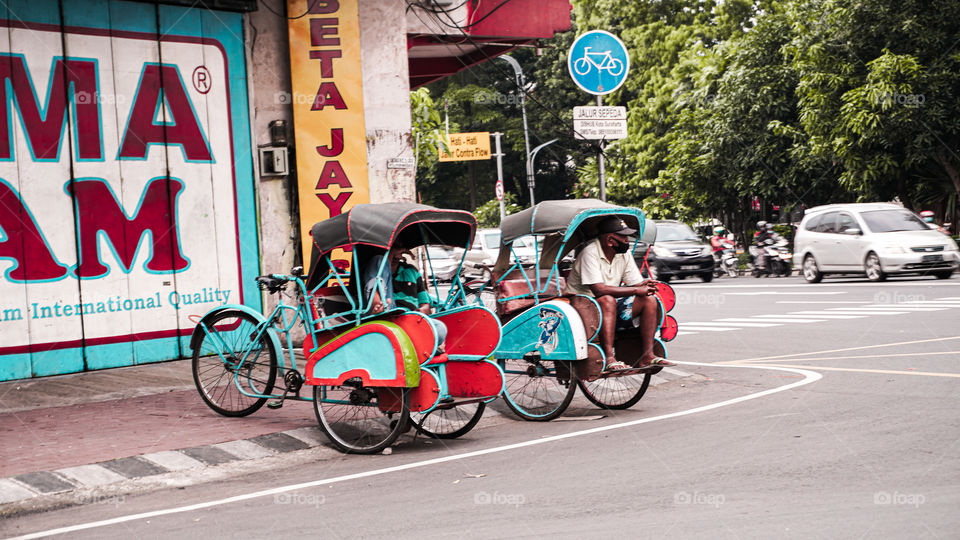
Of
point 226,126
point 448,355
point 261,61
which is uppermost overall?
point 261,61

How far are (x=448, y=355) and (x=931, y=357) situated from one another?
5.71 m

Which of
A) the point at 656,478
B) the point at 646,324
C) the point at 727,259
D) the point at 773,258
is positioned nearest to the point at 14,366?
the point at 646,324

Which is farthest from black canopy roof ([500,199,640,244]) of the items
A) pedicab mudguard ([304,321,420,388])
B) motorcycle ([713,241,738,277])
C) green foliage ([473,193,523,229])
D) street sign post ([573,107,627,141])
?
green foliage ([473,193,523,229])

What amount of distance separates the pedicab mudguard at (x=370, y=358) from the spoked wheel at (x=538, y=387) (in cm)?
155

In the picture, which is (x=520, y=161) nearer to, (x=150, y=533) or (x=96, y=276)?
(x=96, y=276)

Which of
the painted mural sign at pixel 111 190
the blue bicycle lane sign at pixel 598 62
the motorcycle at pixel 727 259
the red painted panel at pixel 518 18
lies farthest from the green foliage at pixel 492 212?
the painted mural sign at pixel 111 190

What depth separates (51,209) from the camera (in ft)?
34.0

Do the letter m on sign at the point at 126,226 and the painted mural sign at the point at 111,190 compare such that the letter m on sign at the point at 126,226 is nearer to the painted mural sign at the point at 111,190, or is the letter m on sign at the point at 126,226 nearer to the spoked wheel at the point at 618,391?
the painted mural sign at the point at 111,190

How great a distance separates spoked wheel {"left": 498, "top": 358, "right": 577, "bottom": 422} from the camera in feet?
27.9

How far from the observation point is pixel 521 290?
31.8ft

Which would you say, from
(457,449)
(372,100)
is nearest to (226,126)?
(372,100)

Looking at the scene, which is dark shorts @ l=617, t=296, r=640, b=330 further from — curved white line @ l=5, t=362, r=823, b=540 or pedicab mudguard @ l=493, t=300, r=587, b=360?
curved white line @ l=5, t=362, r=823, b=540

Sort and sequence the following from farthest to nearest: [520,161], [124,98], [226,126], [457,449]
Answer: [520,161] < [226,126] < [124,98] < [457,449]

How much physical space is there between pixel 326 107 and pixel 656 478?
304 inches
